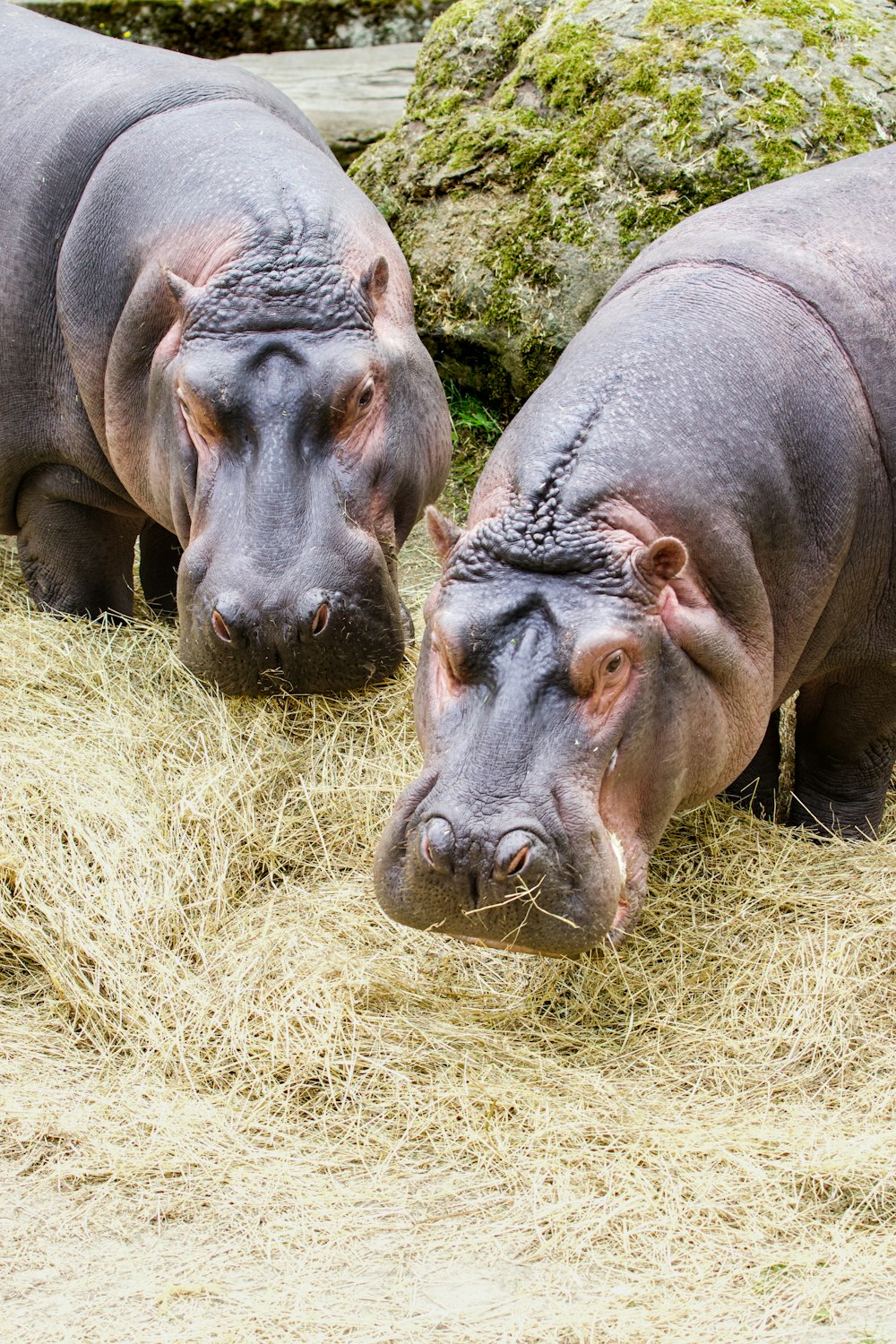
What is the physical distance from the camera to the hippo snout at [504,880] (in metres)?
3.34

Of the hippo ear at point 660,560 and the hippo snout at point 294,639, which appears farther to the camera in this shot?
the hippo snout at point 294,639

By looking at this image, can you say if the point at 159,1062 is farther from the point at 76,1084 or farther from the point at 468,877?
the point at 468,877

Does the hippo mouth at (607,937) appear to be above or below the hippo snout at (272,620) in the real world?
below

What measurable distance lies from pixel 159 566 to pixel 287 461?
1.88 m

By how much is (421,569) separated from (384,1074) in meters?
3.37

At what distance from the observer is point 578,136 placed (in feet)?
22.3

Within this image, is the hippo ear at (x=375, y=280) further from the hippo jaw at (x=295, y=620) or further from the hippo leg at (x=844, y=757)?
the hippo leg at (x=844, y=757)

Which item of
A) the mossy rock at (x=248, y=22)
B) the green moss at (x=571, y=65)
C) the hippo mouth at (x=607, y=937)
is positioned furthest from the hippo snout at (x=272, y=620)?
the mossy rock at (x=248, y=22)

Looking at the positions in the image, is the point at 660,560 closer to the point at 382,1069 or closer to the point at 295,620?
the point at 382,1069

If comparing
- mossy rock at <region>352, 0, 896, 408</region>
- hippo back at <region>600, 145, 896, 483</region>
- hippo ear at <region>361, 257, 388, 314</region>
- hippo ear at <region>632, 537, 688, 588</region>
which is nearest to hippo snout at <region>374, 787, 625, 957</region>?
hippo ear at <region>632, 537, 688, 588</region>

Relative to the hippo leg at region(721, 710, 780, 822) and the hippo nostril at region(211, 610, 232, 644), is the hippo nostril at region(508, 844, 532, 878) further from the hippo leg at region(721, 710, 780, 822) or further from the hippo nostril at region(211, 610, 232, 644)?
the hippo leg at region(721, 710, 780, 822)

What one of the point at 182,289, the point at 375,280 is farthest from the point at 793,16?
the point at 182,289

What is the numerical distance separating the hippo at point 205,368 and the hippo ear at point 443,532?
988 millimetres

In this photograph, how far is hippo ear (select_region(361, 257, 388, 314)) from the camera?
5043mm
